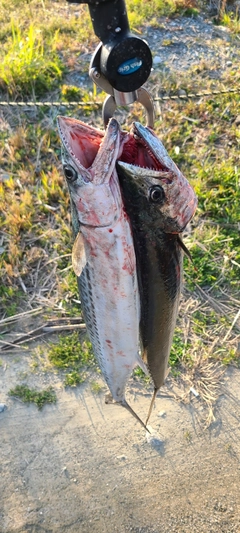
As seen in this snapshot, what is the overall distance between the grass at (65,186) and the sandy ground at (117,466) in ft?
0.84

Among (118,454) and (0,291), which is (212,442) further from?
(0,291)

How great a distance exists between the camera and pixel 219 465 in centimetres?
290

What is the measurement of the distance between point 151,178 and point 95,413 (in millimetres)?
2095

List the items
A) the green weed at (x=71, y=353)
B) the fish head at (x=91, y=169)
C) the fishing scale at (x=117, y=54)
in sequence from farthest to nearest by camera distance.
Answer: the green weed at (x=71, y=353), the fish head at (x=91, y=169), the fishing scale at (x=117, y=54)

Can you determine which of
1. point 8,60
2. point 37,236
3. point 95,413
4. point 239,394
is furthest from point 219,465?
point 8,60

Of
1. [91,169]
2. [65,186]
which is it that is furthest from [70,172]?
[65,186]

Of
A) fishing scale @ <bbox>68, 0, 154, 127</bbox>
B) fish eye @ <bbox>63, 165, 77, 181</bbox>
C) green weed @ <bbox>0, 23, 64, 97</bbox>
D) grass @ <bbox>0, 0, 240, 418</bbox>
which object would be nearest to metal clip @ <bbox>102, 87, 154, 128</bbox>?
fishing scale @ <bbox>68, 0, 154, 127</bbox>

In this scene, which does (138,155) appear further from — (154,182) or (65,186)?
(65,186)

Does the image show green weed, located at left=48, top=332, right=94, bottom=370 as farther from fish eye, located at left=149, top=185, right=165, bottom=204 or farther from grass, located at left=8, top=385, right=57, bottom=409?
fish eye, located at left=149, top=185, right=165, bottom=204

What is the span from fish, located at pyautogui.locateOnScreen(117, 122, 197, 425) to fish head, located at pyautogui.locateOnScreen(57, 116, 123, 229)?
0.20 ft

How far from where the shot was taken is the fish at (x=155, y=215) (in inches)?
60.3

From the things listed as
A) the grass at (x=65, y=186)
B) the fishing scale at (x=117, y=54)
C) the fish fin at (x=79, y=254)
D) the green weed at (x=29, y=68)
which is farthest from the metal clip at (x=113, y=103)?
the green weed at (x=29, y=68)

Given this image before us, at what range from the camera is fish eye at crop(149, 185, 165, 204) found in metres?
1.55

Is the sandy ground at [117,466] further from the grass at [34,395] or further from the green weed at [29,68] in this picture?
the green weed at [29,68]
